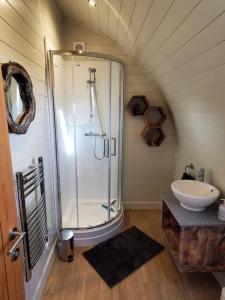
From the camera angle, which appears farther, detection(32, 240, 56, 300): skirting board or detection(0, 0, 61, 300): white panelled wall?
detection(32, 240, 56, 300): skirting board

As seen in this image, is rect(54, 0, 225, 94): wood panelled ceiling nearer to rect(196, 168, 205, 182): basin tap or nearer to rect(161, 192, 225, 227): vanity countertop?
rect(196, 168, 205, 182): basin tap

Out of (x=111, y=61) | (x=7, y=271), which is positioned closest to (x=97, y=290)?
(x=7, y=271)

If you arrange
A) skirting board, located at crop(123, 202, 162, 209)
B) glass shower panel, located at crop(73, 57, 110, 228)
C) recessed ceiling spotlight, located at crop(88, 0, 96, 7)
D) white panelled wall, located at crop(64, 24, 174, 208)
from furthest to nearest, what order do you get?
skirting board, located at crop(123, 202, 162, 209), white panelled wall, located at crop(64, 24, 174, 208), glass shower panel, located at crop(73, 57, 110, 228), recessed ceiling spotlight, located at crop(88, 0, 96, 7)

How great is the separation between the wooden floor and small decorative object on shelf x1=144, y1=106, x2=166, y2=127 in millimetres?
1783

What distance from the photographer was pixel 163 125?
117 inches

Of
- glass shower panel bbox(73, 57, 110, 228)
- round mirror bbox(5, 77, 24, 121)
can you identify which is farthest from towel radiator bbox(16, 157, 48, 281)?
glass shower panel bbox(73, 57, 110, 228)

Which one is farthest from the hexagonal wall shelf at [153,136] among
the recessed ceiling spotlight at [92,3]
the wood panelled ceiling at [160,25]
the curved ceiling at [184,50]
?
the recessed ceiling spotlight at [92,3]

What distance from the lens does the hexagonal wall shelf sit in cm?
296

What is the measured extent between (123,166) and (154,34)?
1.94 metres

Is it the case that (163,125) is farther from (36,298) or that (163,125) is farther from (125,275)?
(36,298)

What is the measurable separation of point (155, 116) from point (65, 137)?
1.37 metres

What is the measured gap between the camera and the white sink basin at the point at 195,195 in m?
1.66

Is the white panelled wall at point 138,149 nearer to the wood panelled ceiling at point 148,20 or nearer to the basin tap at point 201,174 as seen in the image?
the wood panelled ceiling at point 148,20

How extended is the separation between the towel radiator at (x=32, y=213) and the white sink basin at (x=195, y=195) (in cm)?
124
